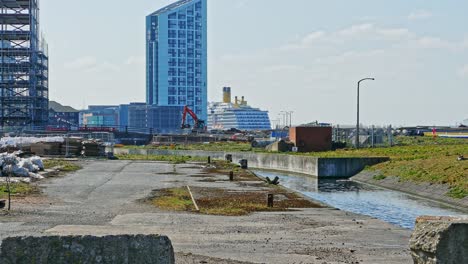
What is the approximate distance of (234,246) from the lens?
55.4ft

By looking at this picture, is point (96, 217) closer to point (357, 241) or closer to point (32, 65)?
point (357, 241)

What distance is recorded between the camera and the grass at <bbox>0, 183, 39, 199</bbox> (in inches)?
1125

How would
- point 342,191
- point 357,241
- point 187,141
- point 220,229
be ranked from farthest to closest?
point 187,141 → point 342,191 → point 220,229 → point 357,241

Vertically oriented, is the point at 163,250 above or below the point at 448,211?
above

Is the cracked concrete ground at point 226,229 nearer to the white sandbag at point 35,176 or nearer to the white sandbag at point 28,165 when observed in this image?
the white sandbag at point 35,176

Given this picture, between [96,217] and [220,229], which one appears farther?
[96,217]

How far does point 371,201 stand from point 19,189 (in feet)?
62.5

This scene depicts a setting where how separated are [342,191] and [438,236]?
124 feet

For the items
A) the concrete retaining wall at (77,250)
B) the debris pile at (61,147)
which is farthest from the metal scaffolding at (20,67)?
the concrete retaining wall at (77,250)

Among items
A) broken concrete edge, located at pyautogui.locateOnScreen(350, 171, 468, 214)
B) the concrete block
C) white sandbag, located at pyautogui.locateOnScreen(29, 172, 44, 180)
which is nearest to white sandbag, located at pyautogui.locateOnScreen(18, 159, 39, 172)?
white sandbag, located at pyautogui.locateOnScreen(29, 172, 44, 180)

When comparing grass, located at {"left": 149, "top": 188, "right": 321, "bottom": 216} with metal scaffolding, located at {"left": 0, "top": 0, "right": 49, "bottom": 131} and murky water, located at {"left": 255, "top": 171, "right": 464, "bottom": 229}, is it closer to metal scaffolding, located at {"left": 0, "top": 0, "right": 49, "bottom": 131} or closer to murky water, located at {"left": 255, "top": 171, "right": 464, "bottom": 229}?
murky water, located at {"left": 255, "top": 171, "right": 464, "bottom": 229}

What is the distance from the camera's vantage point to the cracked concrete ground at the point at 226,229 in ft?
51.9

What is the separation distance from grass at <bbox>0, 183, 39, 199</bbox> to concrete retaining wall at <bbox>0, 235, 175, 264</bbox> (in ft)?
64.1

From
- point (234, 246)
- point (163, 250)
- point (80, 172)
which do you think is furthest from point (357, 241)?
point (80, 172)
